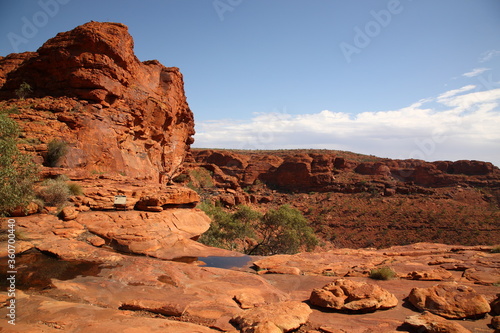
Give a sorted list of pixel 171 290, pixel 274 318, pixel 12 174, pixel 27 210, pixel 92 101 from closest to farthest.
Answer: pixel 274 318 → pixel 171 290 → pixel 12 174 → pixel 27 210 → pixel 92 101

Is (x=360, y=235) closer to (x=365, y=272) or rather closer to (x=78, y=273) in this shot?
→ (x=365, y=272)

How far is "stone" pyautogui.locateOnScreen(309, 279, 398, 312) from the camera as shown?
509 cm

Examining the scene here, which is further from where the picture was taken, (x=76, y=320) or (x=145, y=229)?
(x=145, y=229)

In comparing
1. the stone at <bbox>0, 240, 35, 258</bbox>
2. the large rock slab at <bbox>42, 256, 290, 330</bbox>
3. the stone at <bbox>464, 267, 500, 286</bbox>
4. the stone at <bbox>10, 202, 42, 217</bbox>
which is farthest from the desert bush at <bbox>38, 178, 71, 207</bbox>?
the stone at <bbox>464, 267, 500, 286</bbox>

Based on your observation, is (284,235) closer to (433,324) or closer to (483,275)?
(483,275)

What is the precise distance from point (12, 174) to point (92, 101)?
33.6 feet

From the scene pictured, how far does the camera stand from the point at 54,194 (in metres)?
9.56

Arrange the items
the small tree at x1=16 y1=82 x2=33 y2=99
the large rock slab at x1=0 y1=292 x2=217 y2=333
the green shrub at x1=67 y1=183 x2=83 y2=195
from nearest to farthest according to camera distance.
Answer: the large rock slab at x1=0 y1=292 x2=217 y2=333 → the green shrub at x1=67 y1=183 x2=83 y2=195 → the small tree at x1=16 y1=82 x2=33 y2=99

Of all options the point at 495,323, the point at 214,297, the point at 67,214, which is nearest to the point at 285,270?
the point at 214,297

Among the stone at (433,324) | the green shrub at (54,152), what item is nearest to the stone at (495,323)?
the stone at (433,324)

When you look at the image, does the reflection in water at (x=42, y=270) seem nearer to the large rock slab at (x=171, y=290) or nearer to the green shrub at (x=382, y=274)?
the large rock slab at (x=171, y=290)

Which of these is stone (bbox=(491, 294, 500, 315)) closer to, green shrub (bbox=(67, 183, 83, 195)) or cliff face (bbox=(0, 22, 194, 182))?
green shrub (bbox=(67, 183, 83, 195))

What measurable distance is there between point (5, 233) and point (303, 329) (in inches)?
310

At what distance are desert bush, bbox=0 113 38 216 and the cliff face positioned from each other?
4.05m
